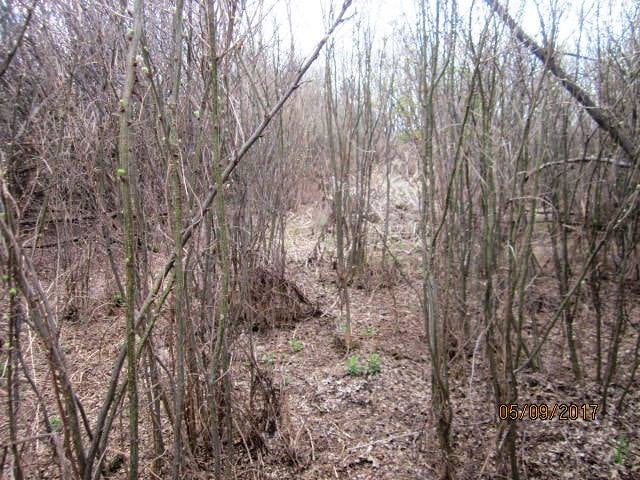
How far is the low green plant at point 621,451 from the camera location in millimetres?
2530

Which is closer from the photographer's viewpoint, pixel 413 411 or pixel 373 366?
pixel 413 411

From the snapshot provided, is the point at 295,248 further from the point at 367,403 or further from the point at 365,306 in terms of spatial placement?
the point at 367,403

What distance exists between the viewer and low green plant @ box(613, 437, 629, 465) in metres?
2.53

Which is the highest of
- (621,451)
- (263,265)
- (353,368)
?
(263,265)

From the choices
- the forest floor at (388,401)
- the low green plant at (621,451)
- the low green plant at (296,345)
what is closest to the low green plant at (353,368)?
the forest floor at (388,401)

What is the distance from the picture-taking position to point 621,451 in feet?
8.48

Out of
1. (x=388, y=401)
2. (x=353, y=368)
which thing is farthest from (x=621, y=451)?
(x=353, y=368)

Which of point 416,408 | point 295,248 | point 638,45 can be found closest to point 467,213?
point 416,408

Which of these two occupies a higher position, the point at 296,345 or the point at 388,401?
the point at 296,345

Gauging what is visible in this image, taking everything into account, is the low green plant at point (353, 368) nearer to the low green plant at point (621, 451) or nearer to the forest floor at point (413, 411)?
the forest floor at point (413, 411)

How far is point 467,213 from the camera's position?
10.9 feet
